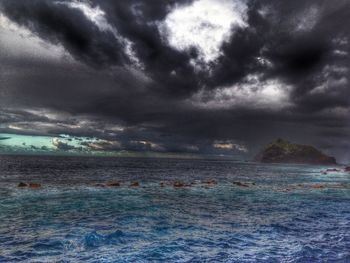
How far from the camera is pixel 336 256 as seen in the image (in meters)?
18.0

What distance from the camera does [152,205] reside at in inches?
1465

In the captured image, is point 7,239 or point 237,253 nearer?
point 237,253

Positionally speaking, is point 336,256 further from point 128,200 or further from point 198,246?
point 128,200

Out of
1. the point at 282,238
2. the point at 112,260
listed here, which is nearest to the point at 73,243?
the point at 112,260

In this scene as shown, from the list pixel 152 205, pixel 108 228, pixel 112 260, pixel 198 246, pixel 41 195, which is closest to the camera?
pixel 112 260

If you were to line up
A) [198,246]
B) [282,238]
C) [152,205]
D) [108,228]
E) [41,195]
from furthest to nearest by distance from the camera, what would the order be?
1. [41,195]
2. [152,205]
3. [108,228]
4. [282,238]
5. [198,246]

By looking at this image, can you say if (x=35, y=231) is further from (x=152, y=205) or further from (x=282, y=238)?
(x=282, y=238)

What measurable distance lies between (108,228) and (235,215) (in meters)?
14.3

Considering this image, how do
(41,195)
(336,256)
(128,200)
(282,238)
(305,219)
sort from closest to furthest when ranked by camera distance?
(336,256)
(282,238)
(305,219)
(128,200)
(41,195)

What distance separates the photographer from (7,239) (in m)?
20.8

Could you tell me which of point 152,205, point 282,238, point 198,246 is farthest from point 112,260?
point 152,205

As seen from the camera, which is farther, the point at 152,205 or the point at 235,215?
the point at 152,205

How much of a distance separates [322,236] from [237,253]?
9.26 m

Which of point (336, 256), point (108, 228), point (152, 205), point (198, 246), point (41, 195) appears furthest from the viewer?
point (41, 195)
